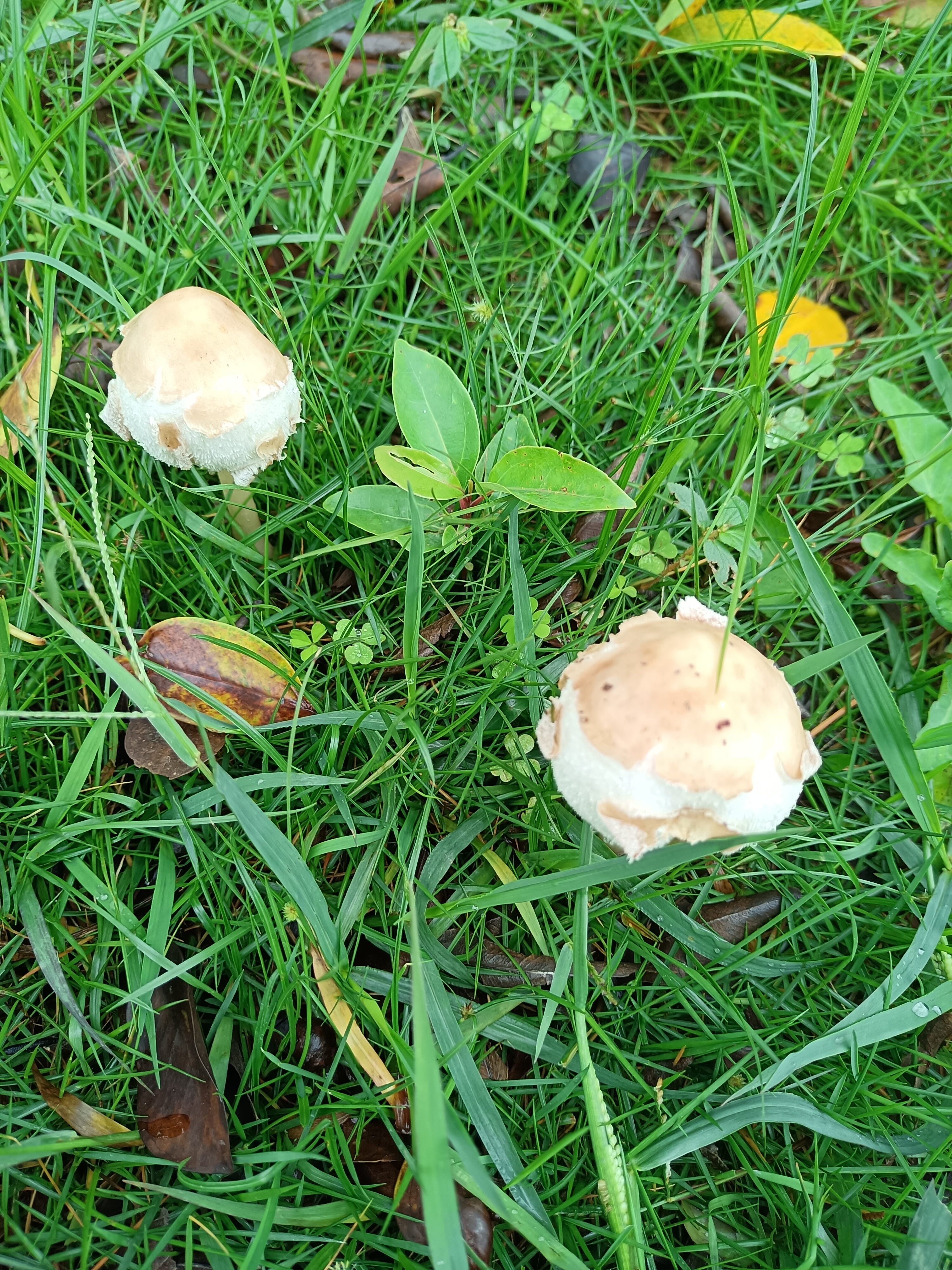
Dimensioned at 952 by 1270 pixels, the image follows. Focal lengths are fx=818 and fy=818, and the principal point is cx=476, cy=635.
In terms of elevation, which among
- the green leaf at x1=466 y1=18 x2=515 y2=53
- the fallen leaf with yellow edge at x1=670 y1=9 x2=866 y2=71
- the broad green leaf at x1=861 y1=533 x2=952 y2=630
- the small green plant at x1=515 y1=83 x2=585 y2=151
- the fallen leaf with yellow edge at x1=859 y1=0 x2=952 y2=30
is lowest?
the broad green leaf at x1=861 y1=533 x2=952 y2=630

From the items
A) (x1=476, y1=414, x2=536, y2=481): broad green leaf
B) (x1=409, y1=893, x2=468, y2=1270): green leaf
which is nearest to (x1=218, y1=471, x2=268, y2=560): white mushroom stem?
(x1=476, y1=414, x2=536, y2=481): broad green leaf

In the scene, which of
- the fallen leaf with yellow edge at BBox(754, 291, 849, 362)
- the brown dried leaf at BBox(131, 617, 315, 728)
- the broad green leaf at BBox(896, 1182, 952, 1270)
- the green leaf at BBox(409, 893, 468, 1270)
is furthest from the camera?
the fallen leaf with yellow edge at BBox(754, 291, 849, 362)

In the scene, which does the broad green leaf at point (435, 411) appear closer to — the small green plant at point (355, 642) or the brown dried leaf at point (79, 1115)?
the small green plant at point (355, 642)

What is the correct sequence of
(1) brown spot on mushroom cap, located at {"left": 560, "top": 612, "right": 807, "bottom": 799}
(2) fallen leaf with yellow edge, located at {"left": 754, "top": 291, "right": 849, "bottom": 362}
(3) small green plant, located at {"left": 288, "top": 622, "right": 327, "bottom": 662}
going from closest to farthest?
(1) brown spot on mushroom cap, located at {"left": 560, "top": 612, "right": 807, "bottom": 799} < (3) small green plant, located at {"left": 288, "top": 622, "right": 327, "bottom": 662} < (2) fallen leaf with yellow edge, located at {"left": 754, "top": 291, "right": 849, "bottom": 362}

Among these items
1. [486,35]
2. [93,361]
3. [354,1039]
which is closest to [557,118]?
[486,35]

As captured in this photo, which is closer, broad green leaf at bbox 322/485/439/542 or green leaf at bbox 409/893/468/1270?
green leaf at bbox 409/893/468/1270

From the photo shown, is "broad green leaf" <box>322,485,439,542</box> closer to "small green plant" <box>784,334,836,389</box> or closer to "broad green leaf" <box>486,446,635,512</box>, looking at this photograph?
"broad green leaf" <box>486,446,635,512</box>

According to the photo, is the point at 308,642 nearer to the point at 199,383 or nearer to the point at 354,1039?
the point at 199,383
